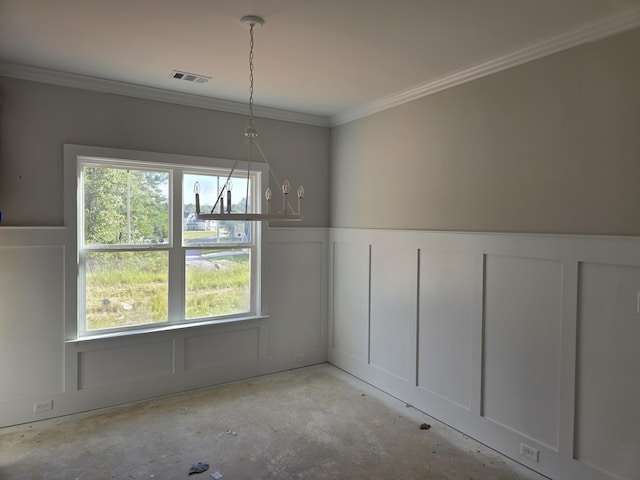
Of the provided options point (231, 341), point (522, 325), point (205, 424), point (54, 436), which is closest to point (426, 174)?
point (522, 325)

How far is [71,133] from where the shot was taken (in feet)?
11.5

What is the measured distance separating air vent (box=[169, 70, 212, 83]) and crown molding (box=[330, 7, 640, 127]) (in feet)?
5.19

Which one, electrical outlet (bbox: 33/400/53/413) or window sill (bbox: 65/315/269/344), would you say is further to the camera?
window sill (bbox: 65/315/269/344)

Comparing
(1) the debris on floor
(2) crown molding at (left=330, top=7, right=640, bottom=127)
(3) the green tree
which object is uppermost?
(2) crown molding at (left=330, top=7, right=640, bottom=127)

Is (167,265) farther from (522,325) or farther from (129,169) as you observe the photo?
(522,325)

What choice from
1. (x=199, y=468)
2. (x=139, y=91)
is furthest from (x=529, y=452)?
(x=139, y=91)

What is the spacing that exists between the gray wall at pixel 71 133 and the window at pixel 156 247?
13 centimetres

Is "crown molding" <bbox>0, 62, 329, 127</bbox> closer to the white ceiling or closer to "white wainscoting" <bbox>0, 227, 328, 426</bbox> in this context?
the white ceiling

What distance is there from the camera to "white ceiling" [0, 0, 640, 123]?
2311 millimetres

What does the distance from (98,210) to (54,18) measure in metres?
1.65

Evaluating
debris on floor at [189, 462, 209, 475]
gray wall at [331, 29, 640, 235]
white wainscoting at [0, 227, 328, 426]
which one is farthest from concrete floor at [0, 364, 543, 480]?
gray wall at [331, 29, 640, 235]

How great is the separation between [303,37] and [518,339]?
2.51 metres

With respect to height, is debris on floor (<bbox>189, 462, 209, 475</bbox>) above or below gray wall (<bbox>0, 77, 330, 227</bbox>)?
below

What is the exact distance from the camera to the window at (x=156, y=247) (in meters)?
3.66
